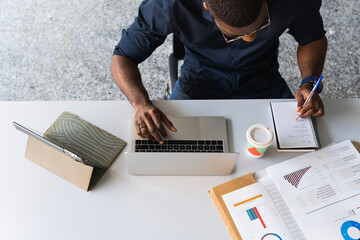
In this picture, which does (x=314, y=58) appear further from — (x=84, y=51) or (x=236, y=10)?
(x=84, y=51)

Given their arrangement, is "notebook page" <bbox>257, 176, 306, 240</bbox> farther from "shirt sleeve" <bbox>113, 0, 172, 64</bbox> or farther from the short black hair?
"shirt sleeve" <bbox>113, 0, 172, 64</bbox>

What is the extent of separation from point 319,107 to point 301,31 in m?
0.34

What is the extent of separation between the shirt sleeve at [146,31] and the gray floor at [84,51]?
79 centimetres

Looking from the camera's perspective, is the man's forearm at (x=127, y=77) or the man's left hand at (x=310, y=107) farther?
the man's forearm at (x=127, y=77)

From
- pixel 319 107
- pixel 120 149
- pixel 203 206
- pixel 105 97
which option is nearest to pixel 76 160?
pixel 120 149

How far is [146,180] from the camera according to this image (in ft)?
3.21

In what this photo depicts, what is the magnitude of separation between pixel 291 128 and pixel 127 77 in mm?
605

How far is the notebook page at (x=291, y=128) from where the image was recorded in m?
1.02

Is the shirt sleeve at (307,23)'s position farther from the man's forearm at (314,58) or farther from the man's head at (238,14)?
the man's head at (238,14)

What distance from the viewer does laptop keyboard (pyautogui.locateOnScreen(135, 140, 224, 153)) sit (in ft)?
3.28

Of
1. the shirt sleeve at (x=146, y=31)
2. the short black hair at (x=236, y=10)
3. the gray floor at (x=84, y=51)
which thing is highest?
the short black hair at (x=236, y=10)

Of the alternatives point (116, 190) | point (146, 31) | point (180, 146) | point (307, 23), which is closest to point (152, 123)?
point (180, 146)

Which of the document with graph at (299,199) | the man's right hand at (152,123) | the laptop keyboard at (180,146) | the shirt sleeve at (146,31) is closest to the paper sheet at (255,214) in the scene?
the document with graph at (299,199)

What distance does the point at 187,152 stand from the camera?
939 millimetres
